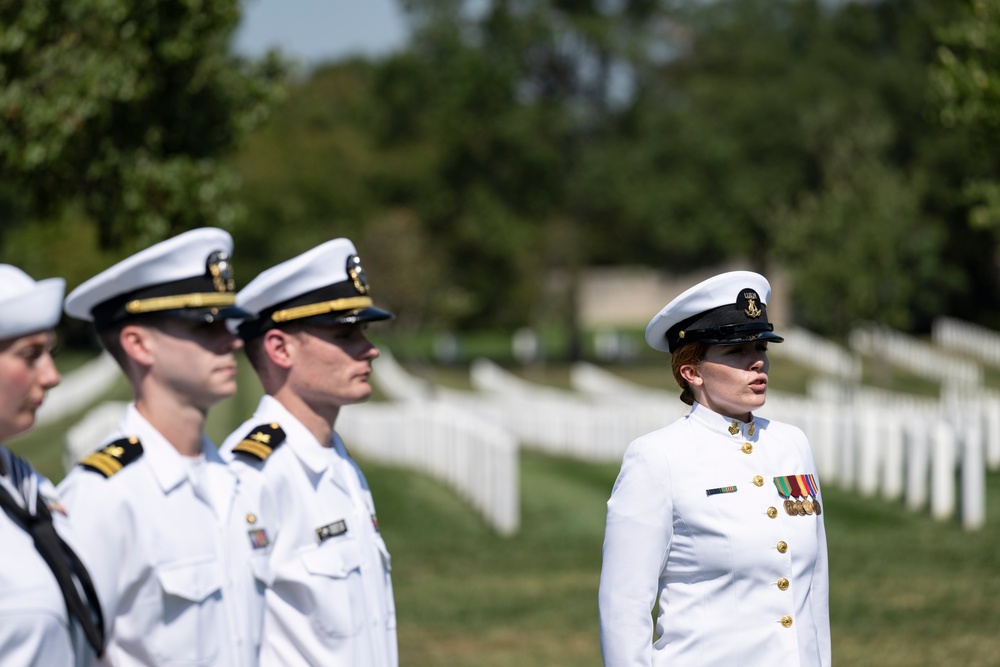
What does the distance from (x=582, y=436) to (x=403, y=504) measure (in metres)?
8.10

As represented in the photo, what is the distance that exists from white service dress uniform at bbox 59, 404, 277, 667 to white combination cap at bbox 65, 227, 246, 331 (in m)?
0.33

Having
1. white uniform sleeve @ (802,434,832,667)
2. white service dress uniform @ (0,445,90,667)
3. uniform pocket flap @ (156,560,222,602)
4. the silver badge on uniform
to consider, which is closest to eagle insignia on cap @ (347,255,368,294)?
the silver badge on uniform

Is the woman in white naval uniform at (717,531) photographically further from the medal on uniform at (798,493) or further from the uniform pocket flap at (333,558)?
the uniform pocket flap at (333,558)

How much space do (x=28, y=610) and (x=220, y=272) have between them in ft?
4.94

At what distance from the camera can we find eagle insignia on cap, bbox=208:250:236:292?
449cm

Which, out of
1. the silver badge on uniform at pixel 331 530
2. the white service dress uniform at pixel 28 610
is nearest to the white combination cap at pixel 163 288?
the silver badge on uniform at pixel 331 530

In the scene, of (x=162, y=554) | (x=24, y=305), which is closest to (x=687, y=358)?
(x=162, y=554)

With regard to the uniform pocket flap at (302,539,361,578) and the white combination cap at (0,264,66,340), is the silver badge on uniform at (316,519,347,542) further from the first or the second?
the white combination cap at (0,264,66,340)

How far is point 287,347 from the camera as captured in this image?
202 inches

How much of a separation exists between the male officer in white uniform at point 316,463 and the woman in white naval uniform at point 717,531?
2.77 feet

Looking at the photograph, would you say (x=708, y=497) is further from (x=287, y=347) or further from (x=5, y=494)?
(x=5, y=494)

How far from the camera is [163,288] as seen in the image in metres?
4.39

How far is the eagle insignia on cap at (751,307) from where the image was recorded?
474 cm

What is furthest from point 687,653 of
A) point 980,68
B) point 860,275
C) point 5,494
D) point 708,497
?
point 860,275
